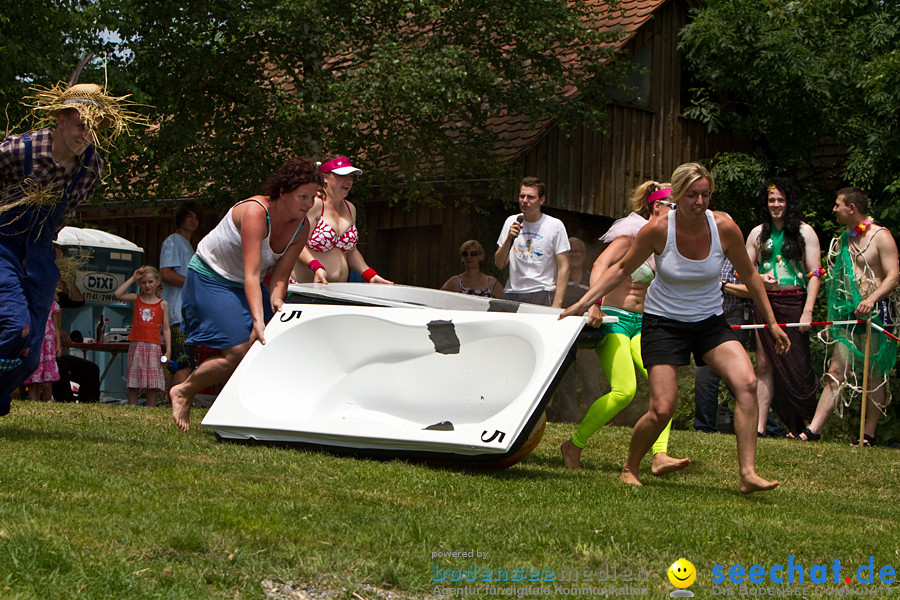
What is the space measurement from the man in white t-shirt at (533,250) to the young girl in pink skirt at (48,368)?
4565 millimetres

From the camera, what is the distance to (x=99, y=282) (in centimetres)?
1683

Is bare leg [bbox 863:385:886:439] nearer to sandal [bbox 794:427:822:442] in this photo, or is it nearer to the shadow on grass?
sandal [bbox 794:427:822:442]

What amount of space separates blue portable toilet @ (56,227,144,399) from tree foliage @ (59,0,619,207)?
124cm

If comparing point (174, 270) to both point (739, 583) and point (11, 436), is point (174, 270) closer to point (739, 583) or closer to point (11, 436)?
point (11, 436)

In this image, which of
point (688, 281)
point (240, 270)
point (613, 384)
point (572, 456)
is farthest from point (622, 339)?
point (240, 270)

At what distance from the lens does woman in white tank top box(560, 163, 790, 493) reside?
20.2ft

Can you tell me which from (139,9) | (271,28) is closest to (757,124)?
(271,28)

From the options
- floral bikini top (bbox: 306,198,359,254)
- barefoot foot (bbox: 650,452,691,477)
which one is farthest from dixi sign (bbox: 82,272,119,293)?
barefoot foot (bbox: 650,452,691,477)

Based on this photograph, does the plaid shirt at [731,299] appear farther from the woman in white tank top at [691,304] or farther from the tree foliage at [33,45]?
the tree foliage at [33,45]

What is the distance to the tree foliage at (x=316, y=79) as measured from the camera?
14484 millimetres

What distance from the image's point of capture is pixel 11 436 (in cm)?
645

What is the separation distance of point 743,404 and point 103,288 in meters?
12.7

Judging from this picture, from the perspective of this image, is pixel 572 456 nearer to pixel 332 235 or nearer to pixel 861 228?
pixel 332 235

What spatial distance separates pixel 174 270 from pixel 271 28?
4158 millimetres
